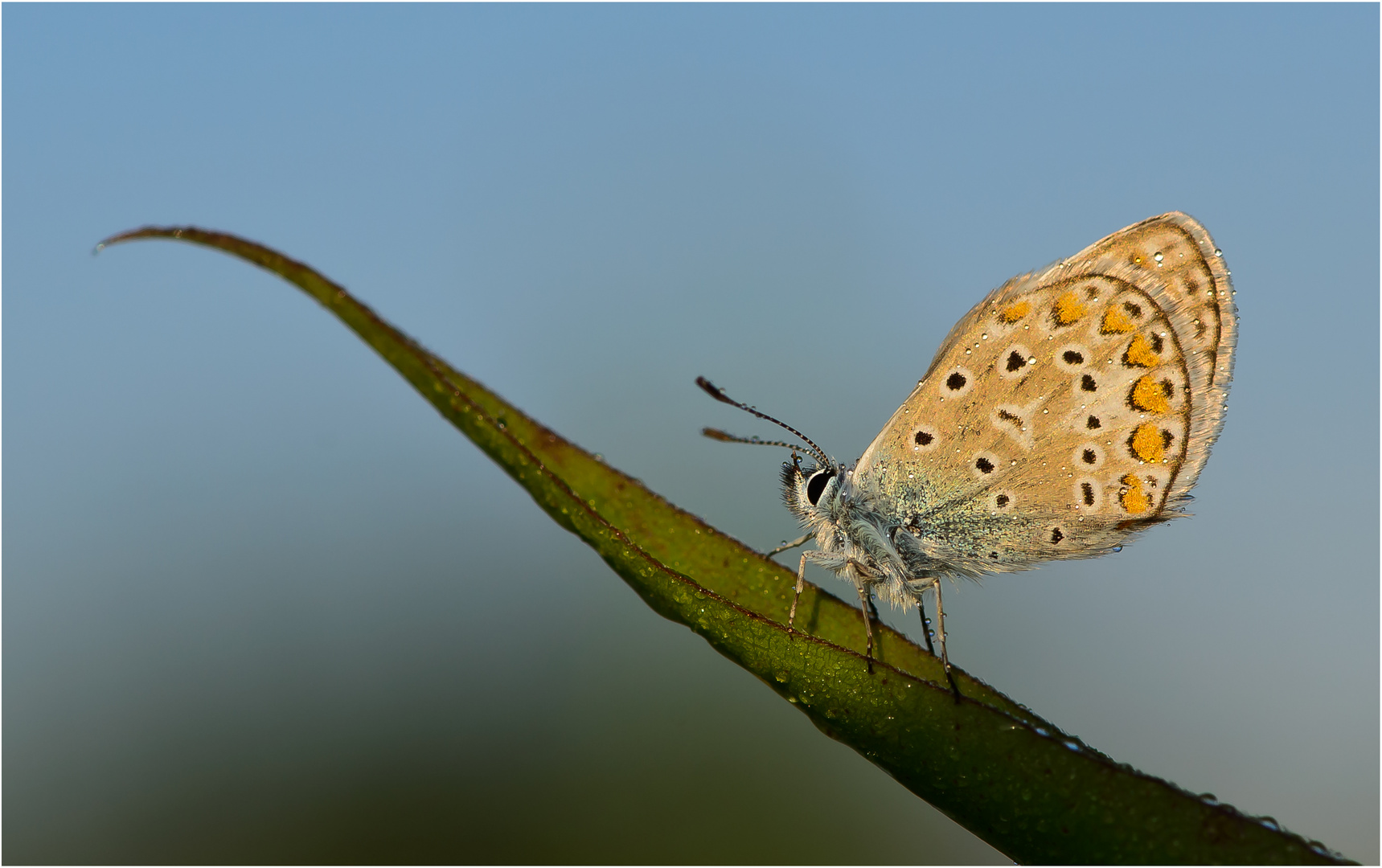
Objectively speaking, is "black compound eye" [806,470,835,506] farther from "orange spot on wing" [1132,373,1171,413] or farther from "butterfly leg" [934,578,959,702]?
"orange spot on wing" [1132,373,1171,413]

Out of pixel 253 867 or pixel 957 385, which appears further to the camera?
pixel 253 867

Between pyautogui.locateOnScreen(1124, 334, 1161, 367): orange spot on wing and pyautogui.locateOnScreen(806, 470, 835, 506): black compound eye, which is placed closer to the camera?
pyautogui.locateOnScreen(1124, 334, 1161, 367): orange spot on wing

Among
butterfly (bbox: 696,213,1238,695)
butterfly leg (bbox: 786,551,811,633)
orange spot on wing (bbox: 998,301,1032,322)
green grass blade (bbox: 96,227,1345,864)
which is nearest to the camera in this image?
green grass blade (bbox: 96,227,1345,864)

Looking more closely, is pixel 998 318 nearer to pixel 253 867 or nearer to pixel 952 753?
pixel 952 753

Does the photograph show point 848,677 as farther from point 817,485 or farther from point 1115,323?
point 1115,323

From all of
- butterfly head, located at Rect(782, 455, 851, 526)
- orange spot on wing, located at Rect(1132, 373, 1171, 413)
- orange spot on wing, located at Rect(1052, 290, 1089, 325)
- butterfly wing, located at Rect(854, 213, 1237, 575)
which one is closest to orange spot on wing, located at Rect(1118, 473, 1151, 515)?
butterfly wing, located at Rect(854, 213, 1237, 575)

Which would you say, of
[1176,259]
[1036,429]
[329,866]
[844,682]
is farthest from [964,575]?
[329,866]

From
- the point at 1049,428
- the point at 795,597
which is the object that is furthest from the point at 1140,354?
the point at 795,597
